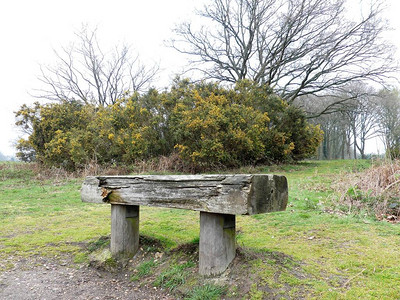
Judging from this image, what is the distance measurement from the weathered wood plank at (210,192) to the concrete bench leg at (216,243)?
0.18 metres

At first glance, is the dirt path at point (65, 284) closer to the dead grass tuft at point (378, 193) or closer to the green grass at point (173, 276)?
the green grass at point (173, 276)

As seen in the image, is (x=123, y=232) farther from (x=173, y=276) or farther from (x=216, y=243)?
(x=216, y=243)

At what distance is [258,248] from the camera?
311cm

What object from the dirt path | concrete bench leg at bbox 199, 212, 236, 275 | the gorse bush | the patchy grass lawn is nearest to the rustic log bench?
concrete bench leg at bbox 199, 212, 236, 275

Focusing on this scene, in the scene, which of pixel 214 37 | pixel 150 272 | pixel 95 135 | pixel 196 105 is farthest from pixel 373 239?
pixel 214 37

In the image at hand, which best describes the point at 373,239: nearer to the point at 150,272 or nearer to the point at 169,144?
the point at 150,272

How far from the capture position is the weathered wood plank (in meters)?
2.23

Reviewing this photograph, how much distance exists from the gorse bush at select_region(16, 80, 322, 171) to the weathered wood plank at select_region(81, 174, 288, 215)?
8077mm

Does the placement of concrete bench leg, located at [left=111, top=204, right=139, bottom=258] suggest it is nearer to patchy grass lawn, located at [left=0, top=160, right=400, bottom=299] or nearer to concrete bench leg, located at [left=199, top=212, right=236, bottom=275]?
patchy grass lawn, located at [left=0, top=160, right=400, bottom=299]

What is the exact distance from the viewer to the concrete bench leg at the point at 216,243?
256cm

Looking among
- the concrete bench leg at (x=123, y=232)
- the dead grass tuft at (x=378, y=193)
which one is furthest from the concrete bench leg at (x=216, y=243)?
the dead grass tuft at (x=378, y=193)

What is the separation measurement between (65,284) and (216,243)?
64.2 inches

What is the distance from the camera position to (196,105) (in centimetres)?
1238

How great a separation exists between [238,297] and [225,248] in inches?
16.6
